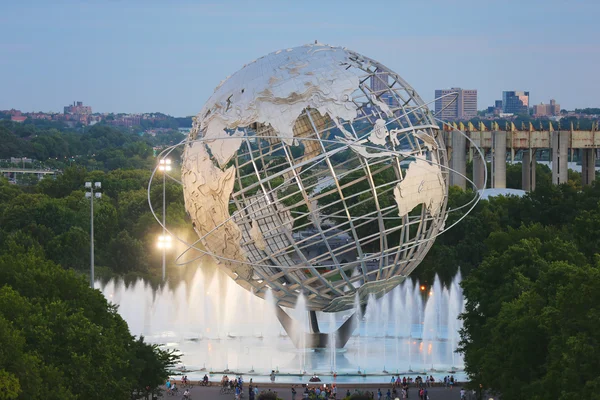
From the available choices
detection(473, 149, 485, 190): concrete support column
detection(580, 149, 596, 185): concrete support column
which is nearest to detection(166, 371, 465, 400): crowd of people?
detection(473, 149, 485, 190): concrete support column

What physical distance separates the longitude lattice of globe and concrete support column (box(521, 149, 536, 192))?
39849 millimetres

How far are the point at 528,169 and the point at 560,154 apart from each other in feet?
12.1

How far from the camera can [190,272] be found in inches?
2613

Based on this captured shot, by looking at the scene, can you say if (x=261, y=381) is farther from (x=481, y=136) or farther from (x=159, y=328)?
(x=481, y=136)

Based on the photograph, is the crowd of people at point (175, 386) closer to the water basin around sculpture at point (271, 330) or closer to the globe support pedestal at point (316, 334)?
the water basin around sculpture at point (271, 330)

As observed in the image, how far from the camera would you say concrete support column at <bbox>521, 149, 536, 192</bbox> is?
8589 centimetres

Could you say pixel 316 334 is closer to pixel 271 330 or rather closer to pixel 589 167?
pixel 271 330

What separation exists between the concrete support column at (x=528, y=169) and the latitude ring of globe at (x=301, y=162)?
39633 mm

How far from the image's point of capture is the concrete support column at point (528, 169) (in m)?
85.9

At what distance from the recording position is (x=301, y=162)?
4334 cm

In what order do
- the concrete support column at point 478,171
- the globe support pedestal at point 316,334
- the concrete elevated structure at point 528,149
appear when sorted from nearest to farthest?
1. the globe support pedestal at point 316,334
2. the concrete elevated structure at point 528,149
3. the concrete support column at point 478,171

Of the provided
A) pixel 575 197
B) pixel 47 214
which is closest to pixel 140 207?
pixel 47 214

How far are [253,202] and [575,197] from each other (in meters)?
26.3

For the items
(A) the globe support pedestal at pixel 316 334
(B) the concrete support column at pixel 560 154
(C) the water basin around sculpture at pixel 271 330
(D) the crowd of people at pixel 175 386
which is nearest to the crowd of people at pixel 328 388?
(D) the crowd of people at pixel 175 386
